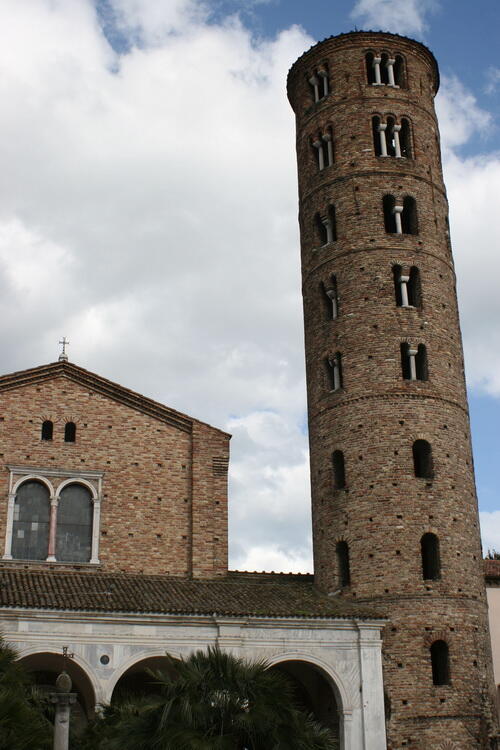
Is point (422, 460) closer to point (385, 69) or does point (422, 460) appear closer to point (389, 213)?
point (389, 213)

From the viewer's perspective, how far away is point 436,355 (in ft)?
85.7

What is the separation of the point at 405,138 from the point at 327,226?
366cm

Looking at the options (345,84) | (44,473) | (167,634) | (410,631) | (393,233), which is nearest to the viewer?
(167,634)

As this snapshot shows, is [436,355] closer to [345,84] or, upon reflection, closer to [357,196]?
[357,196]

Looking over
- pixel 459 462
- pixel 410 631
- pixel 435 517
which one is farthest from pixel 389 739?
pixel 459 462

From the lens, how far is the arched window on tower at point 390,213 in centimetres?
2769

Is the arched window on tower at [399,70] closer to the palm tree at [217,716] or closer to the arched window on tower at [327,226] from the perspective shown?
the arched window on tower at [327,226]

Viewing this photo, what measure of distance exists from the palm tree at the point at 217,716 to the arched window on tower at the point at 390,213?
16284mm

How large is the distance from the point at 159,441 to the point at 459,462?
26.5 feet

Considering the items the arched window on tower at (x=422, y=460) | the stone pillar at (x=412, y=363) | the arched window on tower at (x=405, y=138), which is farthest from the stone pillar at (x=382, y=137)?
the arched window on tower at (x=422, y=460)

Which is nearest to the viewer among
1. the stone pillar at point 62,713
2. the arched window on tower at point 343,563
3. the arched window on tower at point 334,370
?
the stone pillar at point 62,713

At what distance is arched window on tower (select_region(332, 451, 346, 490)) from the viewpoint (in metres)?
25.6

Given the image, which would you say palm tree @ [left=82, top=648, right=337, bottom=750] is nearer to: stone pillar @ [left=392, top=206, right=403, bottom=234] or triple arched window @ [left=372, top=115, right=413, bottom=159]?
stone pillar @ [left=392, top=206, right=403, bottom=234]

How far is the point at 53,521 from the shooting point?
81.8 ft
